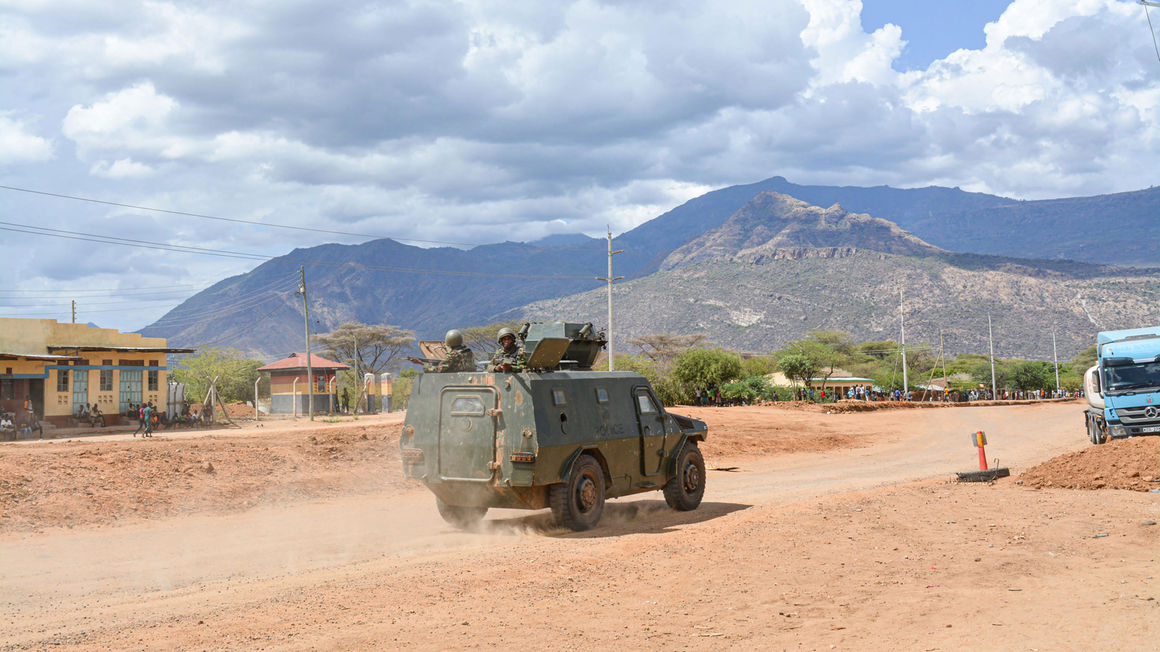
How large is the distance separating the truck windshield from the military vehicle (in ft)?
47.1

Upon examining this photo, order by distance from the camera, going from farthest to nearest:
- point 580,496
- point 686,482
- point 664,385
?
point 664,385 < point 686,482 < point 580,496

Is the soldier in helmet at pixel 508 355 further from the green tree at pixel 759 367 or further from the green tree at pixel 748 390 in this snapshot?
the green tree at pixel 759 367

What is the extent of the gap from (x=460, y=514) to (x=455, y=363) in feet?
7.29

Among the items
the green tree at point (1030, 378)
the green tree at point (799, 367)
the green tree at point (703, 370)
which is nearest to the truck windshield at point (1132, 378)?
the green tree at point (703, 370)

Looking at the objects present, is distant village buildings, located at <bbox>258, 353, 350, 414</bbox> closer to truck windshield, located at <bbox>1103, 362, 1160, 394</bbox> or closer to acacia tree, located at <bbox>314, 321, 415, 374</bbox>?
acacia tree, located at <bbox>314, 321, 415, 374</bbox>

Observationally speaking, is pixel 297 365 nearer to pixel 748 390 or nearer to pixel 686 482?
pixel 748 390

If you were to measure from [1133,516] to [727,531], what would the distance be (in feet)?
17.1

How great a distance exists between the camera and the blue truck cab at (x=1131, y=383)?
69.7ft

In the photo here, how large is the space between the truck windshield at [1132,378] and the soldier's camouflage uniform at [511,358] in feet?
54.2

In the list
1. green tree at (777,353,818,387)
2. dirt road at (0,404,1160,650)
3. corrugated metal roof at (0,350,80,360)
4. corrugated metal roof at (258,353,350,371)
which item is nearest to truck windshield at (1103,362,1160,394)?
dirt road at (0,404,1160,650)

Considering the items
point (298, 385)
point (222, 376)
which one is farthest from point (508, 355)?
point (222, 376)

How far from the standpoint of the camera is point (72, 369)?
3647 centimetres

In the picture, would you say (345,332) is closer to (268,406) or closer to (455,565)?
(268,406)

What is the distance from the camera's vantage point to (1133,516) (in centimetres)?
1127
